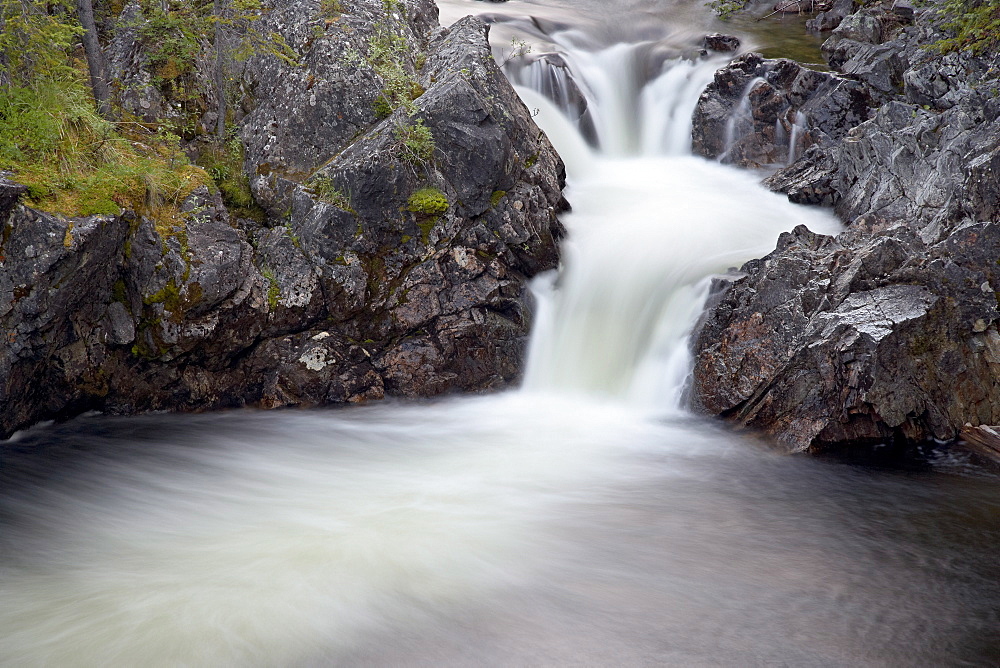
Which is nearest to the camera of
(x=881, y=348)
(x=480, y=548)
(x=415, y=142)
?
(x=480, y=548)

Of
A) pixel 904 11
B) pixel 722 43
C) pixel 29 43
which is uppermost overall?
pixel 904 11

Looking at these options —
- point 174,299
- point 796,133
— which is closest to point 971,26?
point 796,133

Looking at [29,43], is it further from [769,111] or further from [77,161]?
[769,111]

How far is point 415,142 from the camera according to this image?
851 cm

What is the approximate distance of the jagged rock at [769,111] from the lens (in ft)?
38.7

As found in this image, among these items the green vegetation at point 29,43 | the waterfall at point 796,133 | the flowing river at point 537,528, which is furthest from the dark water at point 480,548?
the waterfall at point 796,133

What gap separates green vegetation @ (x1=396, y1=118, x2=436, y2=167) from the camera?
8484 mm

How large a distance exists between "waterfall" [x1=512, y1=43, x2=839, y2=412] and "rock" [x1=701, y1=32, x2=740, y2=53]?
0.72 metres

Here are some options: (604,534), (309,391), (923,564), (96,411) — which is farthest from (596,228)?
(96,411)

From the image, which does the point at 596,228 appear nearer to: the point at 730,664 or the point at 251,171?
the point at 251,171

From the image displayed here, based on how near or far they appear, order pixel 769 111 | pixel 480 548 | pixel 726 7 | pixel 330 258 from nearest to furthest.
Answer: pixel 480 548 → pixel 330 258 → pixel 769 111 → pixel 726 7

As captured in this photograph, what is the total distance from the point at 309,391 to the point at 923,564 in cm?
667

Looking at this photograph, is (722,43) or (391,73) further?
(722,43)

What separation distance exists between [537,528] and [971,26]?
34.7 feet
